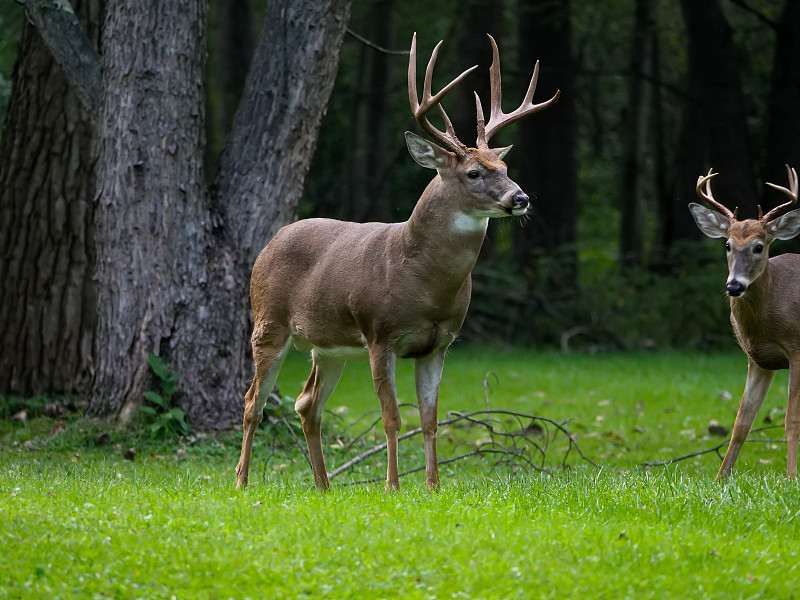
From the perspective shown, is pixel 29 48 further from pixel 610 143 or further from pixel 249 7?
pixel 610 143

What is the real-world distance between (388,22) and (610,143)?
1039cm

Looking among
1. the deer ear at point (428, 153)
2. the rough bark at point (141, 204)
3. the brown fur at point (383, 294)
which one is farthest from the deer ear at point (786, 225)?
the rough bark at point (141, 204)

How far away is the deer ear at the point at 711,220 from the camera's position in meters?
8.11

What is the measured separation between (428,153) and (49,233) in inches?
224

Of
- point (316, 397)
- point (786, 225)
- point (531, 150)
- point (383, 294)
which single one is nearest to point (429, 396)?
point (383, 294)

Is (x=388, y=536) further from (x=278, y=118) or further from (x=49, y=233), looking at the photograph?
(x=49, y=233)

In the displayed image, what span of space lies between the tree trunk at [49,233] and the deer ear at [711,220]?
6077mm

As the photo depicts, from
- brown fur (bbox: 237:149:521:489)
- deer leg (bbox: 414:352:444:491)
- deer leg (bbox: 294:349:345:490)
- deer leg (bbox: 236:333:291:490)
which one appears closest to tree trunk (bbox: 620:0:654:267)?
deer leg (bbox: 294:349:345:490)

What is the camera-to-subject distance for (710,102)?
1853 centimetres

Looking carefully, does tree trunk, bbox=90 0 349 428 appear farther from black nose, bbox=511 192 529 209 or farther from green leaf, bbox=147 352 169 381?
black nose, bbox=511 192 529 209

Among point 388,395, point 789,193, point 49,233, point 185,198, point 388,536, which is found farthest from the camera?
point 49,233

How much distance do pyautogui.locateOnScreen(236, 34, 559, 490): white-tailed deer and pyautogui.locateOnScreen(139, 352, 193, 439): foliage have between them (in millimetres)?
1988

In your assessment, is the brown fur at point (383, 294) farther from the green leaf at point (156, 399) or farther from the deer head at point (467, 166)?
the green leaf at point (156, 399)

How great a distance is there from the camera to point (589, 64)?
3039cm
